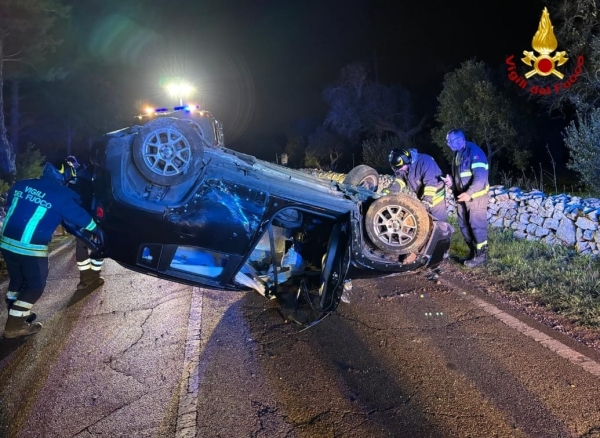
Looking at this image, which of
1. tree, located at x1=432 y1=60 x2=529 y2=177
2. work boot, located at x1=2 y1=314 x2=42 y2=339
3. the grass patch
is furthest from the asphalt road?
tree, located at x1=432 y1=60 x2=529 y2=177

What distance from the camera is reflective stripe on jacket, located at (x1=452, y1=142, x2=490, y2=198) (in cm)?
519

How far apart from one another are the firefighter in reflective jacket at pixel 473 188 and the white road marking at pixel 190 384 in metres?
3.42

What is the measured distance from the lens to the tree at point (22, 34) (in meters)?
11.5

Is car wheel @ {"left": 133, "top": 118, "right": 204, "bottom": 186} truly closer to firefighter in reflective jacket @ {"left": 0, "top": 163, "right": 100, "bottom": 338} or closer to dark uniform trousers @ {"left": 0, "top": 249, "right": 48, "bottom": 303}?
firefighter in reflective jacket @ {"left": 0, "top": 163, "right": 100, "bottom": 338}

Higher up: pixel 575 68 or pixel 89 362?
pixel 575 68

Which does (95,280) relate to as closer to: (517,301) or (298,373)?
(298,373)

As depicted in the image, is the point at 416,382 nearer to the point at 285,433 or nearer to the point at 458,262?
the point at 285,433

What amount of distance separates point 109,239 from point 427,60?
24122 mm

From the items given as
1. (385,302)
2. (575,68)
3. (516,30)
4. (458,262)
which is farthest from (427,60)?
(385,302)

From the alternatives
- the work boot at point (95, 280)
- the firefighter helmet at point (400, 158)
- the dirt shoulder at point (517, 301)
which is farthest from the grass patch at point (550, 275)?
the work boot at point (95, 280)

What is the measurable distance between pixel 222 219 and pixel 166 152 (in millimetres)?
612

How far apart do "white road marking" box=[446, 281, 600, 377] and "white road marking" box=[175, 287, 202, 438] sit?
2.56 meters

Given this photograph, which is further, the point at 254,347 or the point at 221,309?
the point at 221,309

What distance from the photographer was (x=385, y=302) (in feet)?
13.7
